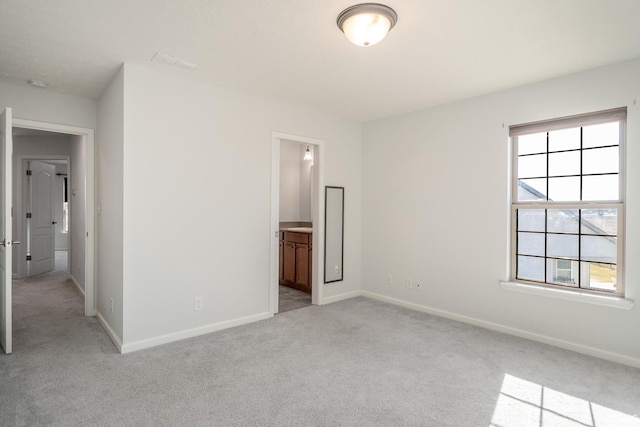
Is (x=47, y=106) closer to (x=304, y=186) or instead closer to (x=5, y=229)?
(x=5, y=229)

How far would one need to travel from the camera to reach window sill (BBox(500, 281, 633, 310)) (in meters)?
2.87

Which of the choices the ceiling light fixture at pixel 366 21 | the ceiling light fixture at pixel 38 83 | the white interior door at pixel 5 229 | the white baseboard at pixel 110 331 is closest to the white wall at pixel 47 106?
the ceiling light fixture at pixel 38 83

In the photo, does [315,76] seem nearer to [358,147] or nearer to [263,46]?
[263,46]

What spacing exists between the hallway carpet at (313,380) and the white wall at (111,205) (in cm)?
32

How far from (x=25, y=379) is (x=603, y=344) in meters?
4.55

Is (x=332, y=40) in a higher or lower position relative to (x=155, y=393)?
higher

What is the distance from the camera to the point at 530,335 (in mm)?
3375

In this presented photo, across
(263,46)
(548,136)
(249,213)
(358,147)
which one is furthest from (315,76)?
(548,136)

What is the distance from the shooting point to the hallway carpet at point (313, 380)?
2.11m

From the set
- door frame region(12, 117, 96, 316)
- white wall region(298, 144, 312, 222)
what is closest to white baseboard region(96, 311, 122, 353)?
door frame region(12, 117, 96, 316)

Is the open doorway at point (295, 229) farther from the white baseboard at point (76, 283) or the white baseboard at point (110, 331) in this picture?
the white baseboard at point (76, 283)

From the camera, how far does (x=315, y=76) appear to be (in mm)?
3258

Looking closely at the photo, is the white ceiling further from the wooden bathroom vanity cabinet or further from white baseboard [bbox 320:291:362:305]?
white baseboard [bbox 320:291:362:305]

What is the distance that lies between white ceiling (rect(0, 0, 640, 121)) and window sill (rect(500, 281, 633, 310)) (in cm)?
198
